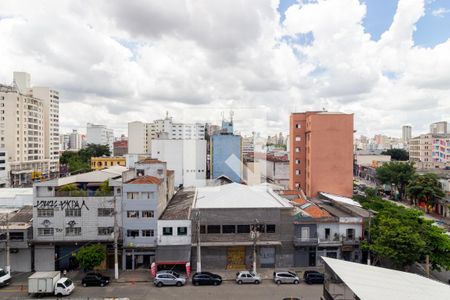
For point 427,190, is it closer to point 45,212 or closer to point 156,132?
point 45,212

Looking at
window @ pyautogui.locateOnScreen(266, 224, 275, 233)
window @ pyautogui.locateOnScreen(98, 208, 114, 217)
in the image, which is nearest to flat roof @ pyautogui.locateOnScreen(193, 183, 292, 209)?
window @ pyautogui.locateOnScreen(266, 224, 275, 233)

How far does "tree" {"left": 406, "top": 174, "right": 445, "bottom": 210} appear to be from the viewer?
49.9m

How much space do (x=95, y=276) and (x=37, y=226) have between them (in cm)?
779

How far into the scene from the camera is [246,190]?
34.2m

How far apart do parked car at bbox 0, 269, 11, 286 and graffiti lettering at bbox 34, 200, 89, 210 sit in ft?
18.7

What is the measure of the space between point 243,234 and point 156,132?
336 feet

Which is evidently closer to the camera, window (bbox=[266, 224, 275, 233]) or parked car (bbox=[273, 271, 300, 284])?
parked car (bbox=[273, 271, 300, 284])

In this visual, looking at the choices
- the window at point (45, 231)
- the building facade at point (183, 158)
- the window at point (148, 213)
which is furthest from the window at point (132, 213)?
the building facade at point (183, 158)

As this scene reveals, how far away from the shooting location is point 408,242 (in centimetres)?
2458

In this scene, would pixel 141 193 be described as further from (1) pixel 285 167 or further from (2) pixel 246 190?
(1) pixel 285 167

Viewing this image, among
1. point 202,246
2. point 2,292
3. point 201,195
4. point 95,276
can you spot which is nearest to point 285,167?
point 201,195

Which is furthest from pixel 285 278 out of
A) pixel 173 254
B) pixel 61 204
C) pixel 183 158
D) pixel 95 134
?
pixel 95 134

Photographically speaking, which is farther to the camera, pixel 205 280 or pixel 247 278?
pixel 247 278

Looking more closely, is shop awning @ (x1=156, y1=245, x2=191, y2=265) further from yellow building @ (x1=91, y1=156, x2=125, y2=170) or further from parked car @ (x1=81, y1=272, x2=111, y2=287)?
yellow building @ (x1=91, y1=156, x2=125, y2=170)
